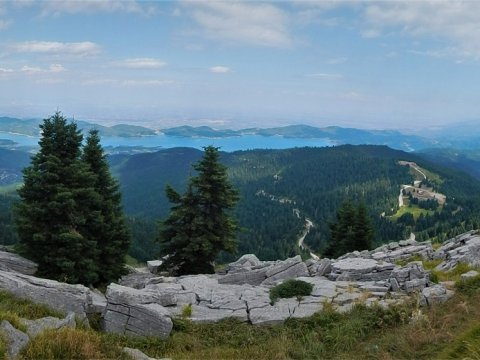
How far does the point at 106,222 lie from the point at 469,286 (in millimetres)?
24251

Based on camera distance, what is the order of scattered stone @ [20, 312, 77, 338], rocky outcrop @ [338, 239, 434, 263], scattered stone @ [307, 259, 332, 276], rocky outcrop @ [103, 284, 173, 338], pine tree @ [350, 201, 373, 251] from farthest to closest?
pine tree @ [350, 201, 373, 251] < rocky outcrop @ [338, 239, 434, 263] < scattered stone @ [307, 259, 332, 276] < rocky outcrop @ [103, 284, 173, 338] < scattered stone @ [20, 312, 77, 338]

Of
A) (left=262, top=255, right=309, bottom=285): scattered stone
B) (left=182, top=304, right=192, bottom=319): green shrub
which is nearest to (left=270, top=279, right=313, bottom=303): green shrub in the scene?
(left=182, top=304, right=192, bottom=319): green shrub

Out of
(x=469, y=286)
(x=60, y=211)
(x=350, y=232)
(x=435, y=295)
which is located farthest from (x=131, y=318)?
(x=350, y=232)

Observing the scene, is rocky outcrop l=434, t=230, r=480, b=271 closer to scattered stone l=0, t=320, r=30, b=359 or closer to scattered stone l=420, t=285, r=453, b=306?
scattered stone l=420, t=285, r=453, b=306

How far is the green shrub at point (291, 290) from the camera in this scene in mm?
17759

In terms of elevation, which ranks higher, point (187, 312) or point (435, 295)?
point (435, 295)

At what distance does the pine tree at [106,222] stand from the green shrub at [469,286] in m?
21.6

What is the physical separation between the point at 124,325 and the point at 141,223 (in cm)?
18021

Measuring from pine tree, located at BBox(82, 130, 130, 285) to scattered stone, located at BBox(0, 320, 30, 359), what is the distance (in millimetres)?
19671

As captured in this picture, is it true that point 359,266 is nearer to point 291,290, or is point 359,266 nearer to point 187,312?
point 291,290

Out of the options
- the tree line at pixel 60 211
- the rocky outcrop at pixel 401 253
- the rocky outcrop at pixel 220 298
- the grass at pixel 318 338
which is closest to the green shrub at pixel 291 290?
the rocky outcrop at pixel 220 298

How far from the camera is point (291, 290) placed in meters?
18.0

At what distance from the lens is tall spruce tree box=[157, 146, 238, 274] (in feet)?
111

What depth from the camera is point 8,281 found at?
48.2ft
